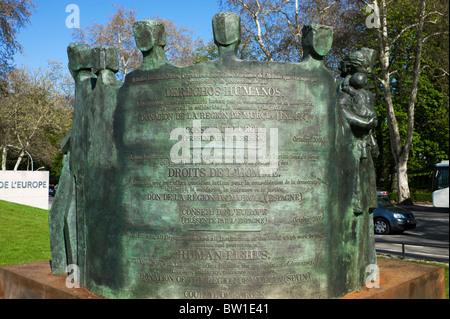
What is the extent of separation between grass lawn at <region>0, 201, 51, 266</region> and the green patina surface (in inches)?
271

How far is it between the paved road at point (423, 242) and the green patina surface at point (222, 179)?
22.6ft

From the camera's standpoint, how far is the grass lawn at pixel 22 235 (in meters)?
12.0

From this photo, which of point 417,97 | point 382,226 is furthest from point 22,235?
point 417,97

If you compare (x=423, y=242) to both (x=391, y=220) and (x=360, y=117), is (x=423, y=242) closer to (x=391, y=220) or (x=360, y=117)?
(x=391, y=220)

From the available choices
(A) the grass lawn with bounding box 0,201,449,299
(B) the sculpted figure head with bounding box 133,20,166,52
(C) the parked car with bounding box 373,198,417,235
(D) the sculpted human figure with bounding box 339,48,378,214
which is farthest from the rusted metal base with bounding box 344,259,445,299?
(C) the parked car with bounding box 373,198,417,235

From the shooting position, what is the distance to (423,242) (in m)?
15.0

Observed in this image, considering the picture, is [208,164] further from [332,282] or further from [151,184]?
[332,282]

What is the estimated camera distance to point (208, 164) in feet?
17.0

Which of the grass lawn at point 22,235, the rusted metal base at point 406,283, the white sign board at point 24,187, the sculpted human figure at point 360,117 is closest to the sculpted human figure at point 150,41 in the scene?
the sculpted human figure at point 360,117

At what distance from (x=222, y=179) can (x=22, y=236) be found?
484 inches

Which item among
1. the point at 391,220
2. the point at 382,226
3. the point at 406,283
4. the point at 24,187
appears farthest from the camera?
the point at 24,187

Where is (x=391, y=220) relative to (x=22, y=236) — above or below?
above
